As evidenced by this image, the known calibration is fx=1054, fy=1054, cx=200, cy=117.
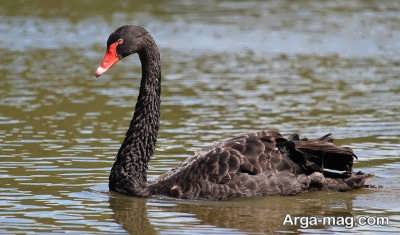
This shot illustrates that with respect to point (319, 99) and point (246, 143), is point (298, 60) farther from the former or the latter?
point (246, 143)

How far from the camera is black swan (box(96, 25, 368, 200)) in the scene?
8.75 m

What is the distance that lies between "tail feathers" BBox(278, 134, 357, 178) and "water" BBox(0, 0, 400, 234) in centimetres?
23

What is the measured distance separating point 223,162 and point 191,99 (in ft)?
18.2

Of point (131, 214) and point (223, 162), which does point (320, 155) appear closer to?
point (223, 162)

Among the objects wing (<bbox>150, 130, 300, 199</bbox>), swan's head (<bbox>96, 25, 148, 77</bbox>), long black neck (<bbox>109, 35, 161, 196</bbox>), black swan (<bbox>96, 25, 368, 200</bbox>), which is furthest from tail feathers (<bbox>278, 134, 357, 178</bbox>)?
swan's head (<bbox>96, 25, 148, 77</bbox>)

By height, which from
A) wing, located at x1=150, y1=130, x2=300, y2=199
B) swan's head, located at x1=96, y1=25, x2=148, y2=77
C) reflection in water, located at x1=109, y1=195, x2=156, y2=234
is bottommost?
reflection in water, located at x1=109, y1=195, x2=156, y2=234

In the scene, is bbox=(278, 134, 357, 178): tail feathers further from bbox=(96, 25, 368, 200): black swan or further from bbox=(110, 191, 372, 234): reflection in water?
bbox=(110, 191, 372, 234): reflection in water

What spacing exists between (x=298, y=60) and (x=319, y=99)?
12.5 feet

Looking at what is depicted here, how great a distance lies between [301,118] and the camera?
12.8 meters

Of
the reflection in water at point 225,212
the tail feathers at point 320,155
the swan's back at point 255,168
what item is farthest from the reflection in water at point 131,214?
the tail feathers at point 320,155

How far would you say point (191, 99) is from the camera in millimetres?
14234

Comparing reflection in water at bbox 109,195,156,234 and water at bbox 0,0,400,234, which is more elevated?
water at bbox 0,0,400,234

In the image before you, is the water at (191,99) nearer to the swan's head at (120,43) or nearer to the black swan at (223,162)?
the black swan at (223,162)

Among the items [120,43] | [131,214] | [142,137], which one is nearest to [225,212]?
[131,214]
